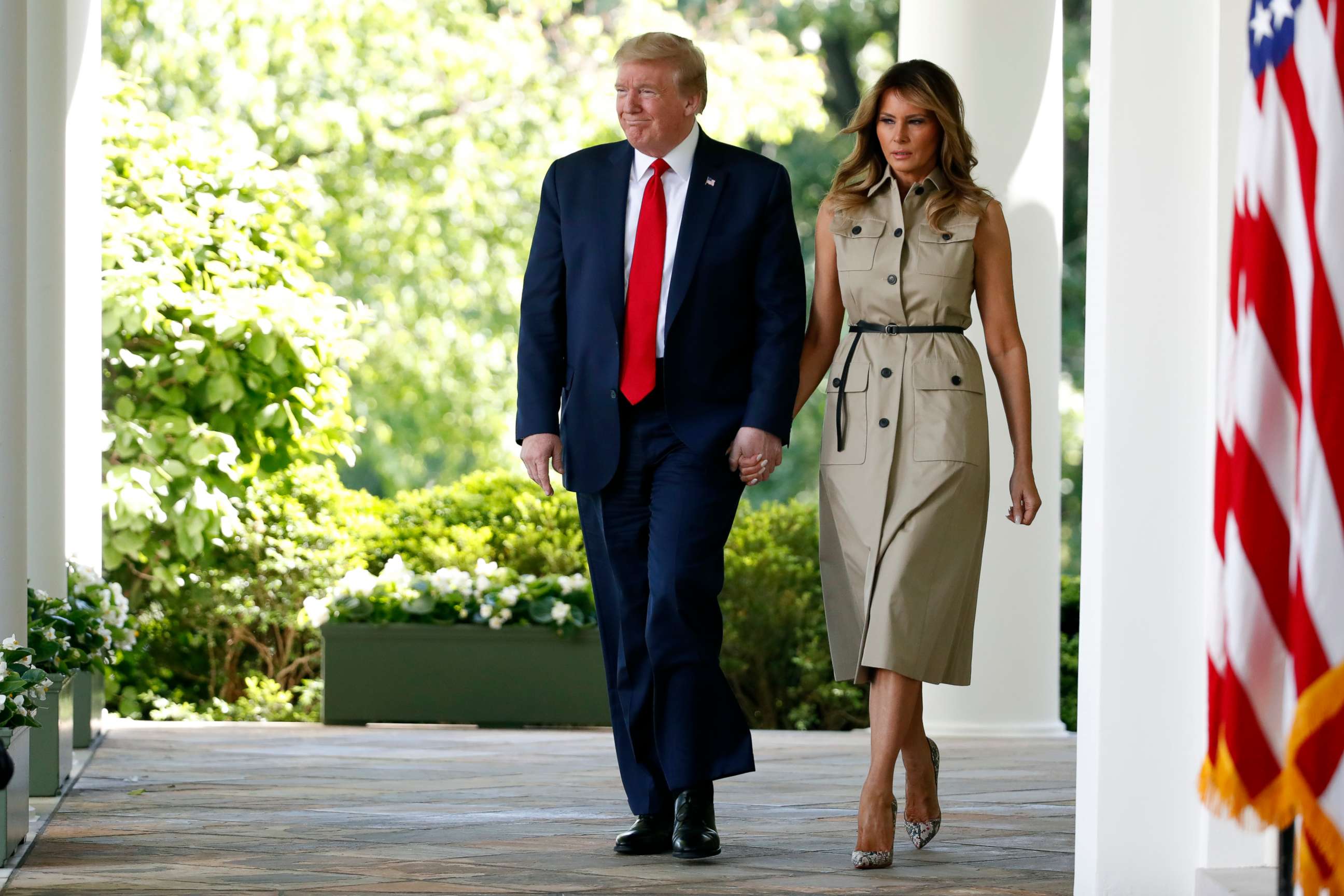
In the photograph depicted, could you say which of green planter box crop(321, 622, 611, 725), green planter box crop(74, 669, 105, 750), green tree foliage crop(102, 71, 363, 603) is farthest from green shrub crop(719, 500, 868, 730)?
green planter box crop(74, 669, 105, 750)

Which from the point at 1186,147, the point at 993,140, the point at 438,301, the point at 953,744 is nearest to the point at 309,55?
the point at 438,301

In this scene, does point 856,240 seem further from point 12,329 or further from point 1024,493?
point 12,329

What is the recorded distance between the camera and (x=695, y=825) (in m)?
4.53

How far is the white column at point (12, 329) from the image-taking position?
4797 millimetres

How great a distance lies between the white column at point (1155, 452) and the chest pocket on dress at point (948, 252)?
2.40 ft

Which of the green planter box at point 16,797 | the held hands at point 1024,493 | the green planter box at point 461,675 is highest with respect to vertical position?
the held hands at point 1024,493

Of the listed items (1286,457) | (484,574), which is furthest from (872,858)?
(484,574)

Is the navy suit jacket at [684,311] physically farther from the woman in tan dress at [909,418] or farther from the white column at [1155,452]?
the white column at [1155,452]

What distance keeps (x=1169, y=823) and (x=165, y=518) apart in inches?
246

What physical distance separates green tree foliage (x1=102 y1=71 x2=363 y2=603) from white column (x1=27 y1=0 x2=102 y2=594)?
156 cm

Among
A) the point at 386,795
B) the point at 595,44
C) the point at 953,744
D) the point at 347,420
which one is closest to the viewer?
the point at 386,795

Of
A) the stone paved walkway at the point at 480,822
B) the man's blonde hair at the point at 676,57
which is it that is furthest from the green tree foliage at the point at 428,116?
the man's blonde hair at the point at 676,57

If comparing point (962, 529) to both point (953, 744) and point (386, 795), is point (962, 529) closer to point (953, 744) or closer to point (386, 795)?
point (386, 795)

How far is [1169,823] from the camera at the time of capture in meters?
3.87
